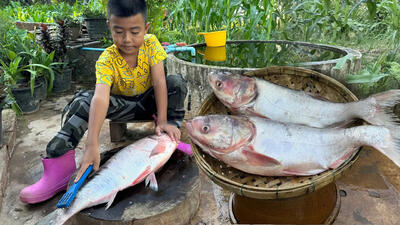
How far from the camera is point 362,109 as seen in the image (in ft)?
5.24

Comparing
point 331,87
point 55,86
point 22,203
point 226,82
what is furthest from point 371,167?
point 55,86

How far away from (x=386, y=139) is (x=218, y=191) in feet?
4.07

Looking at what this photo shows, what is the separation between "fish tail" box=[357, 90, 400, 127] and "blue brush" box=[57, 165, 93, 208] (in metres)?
1.60

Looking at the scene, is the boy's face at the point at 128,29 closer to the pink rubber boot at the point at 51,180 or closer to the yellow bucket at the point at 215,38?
the pink rubber boot at the point at 51,180

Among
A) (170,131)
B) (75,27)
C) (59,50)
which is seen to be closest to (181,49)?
(170,131)

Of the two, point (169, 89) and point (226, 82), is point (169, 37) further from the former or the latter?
point (226, 82)

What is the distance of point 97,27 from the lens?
561 centimetres

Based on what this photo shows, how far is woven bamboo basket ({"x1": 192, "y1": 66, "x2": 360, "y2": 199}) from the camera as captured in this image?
1367mm

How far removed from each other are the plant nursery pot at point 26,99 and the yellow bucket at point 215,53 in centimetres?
222

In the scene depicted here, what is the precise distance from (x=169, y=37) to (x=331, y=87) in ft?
12.8

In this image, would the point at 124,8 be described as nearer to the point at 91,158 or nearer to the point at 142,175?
the point at 91,158

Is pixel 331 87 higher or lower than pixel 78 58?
higher

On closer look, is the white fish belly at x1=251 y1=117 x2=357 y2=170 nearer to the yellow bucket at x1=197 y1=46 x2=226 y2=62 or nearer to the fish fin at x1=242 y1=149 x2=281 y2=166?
the fish fin at x1=242 y1=149 x2=281 y2=166

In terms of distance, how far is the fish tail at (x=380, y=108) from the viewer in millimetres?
1595
